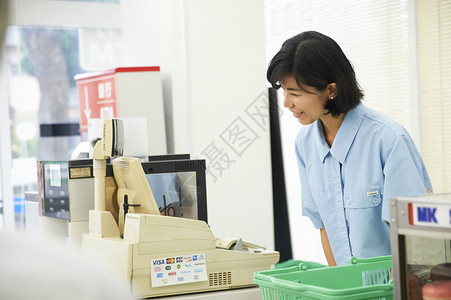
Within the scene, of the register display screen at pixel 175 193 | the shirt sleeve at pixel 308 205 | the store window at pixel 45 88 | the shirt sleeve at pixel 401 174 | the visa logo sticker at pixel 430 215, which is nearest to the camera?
the visa logo sticker at pixel 430 215

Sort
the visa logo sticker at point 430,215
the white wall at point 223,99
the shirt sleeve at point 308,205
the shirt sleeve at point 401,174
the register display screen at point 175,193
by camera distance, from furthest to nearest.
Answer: the white wall at point 223,99
the shirt sleeve at point 308,205
the register display screen at point 175,193
the shirt sleeve at point 401,174
the visa logo sticker at point 430,215

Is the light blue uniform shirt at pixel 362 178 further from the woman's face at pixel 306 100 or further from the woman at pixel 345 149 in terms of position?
the woman's face at pixel 306 100

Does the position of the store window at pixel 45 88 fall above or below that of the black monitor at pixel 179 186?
above

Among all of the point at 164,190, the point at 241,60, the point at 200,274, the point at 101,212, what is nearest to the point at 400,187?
the point at 200,274

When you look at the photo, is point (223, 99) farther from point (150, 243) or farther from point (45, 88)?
point (45, 88)

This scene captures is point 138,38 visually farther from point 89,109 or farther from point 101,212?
point 101,212

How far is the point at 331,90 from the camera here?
201cm

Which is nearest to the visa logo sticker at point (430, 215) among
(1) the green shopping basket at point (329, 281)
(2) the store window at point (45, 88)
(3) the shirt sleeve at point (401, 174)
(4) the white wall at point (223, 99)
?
(1) the green shopping basket at point (329, 281)

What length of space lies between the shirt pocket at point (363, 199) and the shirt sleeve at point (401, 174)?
0.27ft

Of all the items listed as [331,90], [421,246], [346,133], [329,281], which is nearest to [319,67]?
[331,90]

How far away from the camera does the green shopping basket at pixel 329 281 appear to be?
48.6 inches

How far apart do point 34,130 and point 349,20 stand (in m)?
3.20

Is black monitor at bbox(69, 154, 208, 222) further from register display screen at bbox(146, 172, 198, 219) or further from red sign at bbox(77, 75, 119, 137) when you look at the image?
red sign at bbox(77, 75, 119, 137)

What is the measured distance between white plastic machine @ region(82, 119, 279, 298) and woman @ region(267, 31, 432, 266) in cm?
29
